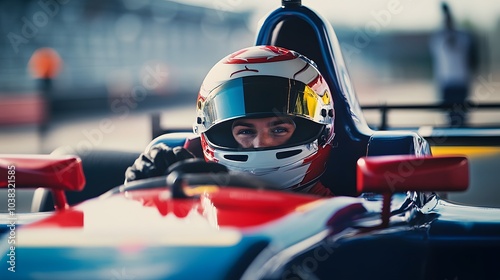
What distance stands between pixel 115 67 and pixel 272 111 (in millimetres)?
18822

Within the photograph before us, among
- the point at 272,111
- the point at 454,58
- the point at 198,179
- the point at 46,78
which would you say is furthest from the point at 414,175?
the point at 46,78

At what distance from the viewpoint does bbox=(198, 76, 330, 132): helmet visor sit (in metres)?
2.35

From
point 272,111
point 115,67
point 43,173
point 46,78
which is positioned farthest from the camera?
point 115,67

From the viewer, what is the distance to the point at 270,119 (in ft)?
7.80

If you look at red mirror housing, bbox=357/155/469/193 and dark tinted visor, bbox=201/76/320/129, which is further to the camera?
dark tinted visor, bbox=201/76/320/129

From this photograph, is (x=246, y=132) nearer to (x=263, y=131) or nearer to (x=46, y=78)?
(x=263, y=131)

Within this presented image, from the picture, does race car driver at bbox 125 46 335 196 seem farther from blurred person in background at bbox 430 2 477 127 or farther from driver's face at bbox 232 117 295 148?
blurred person in background at bbox 430 2 477 127

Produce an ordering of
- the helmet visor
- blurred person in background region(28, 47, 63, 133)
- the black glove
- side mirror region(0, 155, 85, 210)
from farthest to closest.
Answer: blurred person in background region(28, 47, 63, 133), the helmet visor, the black glove, side mirror region(0, 155, 85, 210)

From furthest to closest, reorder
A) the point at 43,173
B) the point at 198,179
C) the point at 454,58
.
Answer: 1. the point at 454,58
2. the point at 43,173
3. the point at 198,179

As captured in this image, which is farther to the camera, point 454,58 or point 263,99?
point 454,58

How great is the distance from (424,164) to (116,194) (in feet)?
2.52

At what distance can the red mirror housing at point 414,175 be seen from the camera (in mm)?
1688

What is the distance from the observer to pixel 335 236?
170 centimetres

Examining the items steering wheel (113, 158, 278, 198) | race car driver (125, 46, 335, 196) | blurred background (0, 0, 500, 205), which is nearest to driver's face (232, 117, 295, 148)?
race car driver (125, 46, 335, 196)
